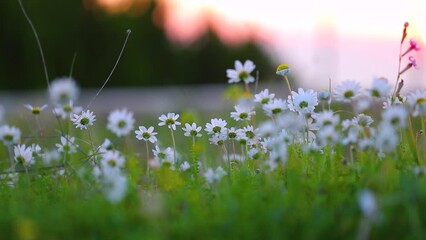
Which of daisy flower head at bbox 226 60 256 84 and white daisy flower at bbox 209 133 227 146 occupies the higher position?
daisy flower head at bbox 226 60 256 84

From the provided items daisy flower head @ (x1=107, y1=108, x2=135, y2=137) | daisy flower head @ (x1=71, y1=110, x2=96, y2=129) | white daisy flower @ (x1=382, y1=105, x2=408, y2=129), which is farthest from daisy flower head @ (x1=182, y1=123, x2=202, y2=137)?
white daisy flower @ (x1=382, y1=105, x2=408, y2=129)

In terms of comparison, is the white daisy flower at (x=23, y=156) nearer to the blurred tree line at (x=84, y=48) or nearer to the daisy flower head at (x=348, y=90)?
the daisy flower head at (x=348, y=90)

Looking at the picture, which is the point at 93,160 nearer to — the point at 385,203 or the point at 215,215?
the point at 215,215

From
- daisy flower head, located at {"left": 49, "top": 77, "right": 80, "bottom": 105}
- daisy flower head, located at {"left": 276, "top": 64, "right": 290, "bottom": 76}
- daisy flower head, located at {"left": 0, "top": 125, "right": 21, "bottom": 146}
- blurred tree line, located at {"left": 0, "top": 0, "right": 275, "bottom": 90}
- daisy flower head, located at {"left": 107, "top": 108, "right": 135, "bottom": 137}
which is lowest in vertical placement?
daisy flower head, located at {"left": 107, "top": 108, "right": 135, "bottom": 137}

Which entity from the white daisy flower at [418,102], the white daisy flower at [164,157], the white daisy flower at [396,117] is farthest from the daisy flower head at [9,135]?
the white daisy flower at [418,102]

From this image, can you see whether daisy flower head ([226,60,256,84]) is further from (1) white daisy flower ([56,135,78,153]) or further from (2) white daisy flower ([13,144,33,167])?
(2) white daisy flower ([13,144,33,167])

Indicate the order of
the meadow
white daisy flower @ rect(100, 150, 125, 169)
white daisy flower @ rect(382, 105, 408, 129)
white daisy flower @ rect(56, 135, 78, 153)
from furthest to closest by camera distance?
white daisy flower @ rect(56, 135, 78, 153)
white daisy flower @ rect(100, 150, 125, 169)
white daisy flower @ rect(382, 105, 408, 129)
the meadow

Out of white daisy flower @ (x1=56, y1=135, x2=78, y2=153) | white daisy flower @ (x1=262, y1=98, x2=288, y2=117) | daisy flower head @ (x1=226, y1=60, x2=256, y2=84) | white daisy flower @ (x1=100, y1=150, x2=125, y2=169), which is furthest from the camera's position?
white daisy flower @ (x1=56, y1=135, x2=78, y2=153)
